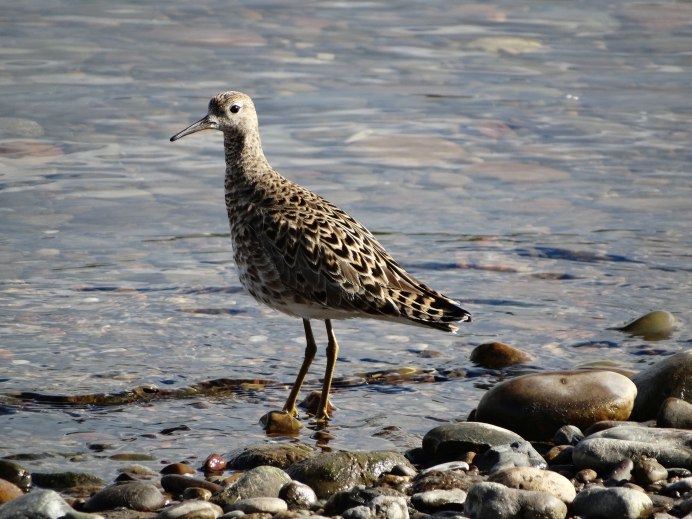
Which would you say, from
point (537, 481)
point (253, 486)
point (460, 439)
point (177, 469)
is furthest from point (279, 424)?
point (537, 481)

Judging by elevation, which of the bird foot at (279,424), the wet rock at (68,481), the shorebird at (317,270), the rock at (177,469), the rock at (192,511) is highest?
the shorebird at (317,270)

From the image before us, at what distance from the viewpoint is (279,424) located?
26.1 ft

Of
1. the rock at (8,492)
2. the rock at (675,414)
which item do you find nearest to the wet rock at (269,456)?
the rock at (8,492)

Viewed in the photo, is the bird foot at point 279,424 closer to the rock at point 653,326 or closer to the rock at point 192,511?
the rock at point 192,511

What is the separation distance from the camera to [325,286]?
26.8 ft

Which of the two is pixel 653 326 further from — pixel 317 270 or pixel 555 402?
pixel 317 270

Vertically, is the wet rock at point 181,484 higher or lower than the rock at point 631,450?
lower

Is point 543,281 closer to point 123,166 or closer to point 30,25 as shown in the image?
point 123,166

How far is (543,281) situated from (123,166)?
5.54 metres

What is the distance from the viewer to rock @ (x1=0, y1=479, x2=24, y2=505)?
6.30m

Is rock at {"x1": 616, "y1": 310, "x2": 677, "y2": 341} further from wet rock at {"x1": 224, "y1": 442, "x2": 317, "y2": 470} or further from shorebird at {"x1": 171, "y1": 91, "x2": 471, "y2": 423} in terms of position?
wet rock at {"x1": 224, "y1": 442, "x2": 317, "y2": 470}

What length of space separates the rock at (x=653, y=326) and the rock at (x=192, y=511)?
478cm

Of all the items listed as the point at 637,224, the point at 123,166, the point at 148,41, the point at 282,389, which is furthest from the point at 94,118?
the point at 282,389

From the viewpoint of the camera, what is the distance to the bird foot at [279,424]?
26.0 feet
